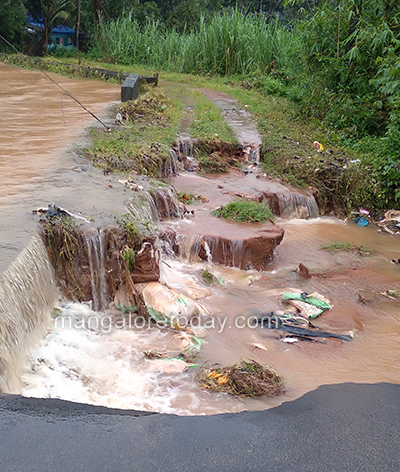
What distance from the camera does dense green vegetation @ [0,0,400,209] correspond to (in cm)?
935

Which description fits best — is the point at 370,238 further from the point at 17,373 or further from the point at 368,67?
the point at 17,373

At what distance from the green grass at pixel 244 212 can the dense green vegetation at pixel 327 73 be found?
2168 mm

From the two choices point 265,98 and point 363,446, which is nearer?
point 363,446

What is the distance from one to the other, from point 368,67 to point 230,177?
4289mm

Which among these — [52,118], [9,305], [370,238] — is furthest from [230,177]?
[9,305]

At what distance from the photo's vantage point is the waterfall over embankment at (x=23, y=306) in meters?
4.00

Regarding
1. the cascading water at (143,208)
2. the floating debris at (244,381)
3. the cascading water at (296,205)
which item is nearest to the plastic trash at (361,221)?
the cascading water at (296,205)

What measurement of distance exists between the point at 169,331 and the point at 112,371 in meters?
0.87

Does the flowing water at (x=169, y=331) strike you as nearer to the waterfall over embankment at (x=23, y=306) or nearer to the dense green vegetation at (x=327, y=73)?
the waterfall over embankment at (x=23, y=306)

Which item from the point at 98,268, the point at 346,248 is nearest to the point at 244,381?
the point at 98,268

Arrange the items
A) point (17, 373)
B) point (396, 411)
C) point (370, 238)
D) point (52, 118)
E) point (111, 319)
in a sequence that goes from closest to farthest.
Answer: point (396, 411) → point (17, 373) → point (111, 319) → point (370, 238) → point (52, 118)

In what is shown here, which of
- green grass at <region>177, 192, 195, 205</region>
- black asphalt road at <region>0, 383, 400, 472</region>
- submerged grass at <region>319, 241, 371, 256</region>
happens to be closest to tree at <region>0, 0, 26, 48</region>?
green grass at <region>177, 192, 195, 205</region>

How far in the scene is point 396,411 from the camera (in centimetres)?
366

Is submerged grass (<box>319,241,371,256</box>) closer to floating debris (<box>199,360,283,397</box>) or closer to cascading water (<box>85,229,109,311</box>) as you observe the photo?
cascading water (<box>85,229,109,311</box>)
